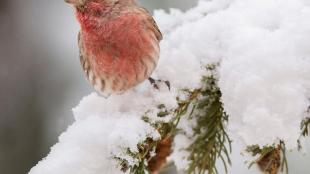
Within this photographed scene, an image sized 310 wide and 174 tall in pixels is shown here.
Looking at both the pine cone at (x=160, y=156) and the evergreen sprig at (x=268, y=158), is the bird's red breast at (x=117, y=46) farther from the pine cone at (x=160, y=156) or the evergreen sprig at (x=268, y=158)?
the evergreen sprig at (x=268, y=158)

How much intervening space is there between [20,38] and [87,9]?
4.74 metres

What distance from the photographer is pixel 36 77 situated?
6.94 meters

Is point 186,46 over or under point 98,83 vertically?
under

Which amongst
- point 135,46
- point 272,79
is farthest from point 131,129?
point 135,46

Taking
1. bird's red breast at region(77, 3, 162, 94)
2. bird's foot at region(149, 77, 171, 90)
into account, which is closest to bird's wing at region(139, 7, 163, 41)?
bird's red breast at region(77, 3, 162, 94)

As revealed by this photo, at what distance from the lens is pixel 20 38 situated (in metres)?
7.33

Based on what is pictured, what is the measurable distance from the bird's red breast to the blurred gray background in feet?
11.2

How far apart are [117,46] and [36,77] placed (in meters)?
4.38

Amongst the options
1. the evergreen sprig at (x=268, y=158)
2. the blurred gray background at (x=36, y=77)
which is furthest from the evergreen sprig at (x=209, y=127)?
the blurred gray background at (x=36, y=77)

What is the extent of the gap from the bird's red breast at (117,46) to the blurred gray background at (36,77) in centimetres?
343

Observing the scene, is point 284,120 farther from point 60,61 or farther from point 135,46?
point 60,61

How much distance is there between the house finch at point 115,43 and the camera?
272 centimetres

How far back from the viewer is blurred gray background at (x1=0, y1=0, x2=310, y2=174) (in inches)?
257

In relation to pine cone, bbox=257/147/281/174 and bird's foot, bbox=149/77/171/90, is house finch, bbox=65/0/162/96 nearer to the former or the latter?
bird's foot, bbox=149/77/171/90
